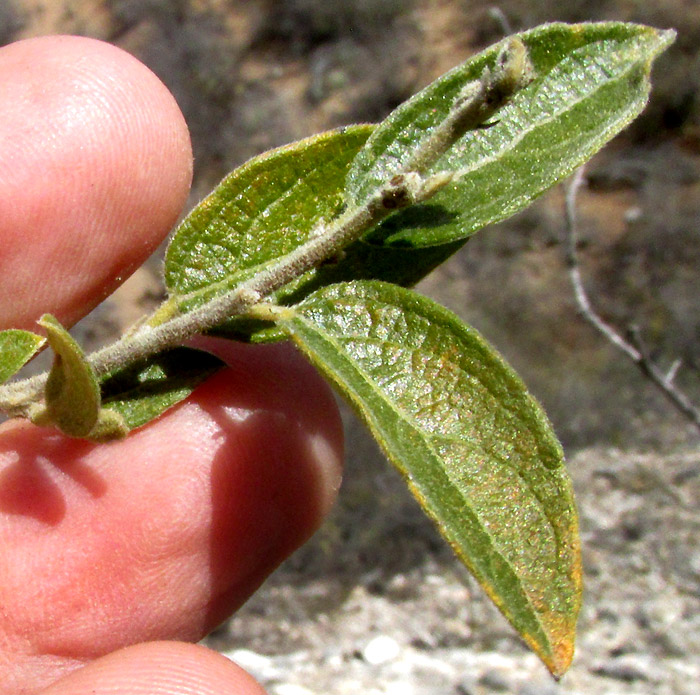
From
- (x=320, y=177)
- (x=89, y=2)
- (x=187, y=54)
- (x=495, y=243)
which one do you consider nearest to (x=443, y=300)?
(x=495, y=243)

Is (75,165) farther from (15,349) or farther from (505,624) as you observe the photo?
(505,624)

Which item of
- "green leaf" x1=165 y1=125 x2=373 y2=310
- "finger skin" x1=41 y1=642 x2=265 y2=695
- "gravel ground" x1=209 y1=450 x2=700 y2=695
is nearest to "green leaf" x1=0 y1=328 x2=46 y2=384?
"green leaf" x1=165 y1=125 x2=373 y2=310

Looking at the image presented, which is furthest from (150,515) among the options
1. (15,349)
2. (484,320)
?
(484,320)

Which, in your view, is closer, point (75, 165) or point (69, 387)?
point (69, 387)

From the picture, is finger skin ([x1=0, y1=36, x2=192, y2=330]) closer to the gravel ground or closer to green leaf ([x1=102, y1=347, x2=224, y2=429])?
green leaf ([x1=102, y1=347, x2=224, y2=429])

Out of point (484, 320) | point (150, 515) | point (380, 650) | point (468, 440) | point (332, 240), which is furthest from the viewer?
point (484, 320)

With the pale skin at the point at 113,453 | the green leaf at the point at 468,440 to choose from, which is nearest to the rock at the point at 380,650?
the pale skin at the point at 113,453

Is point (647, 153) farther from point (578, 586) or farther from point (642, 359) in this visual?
point (578, 586)
